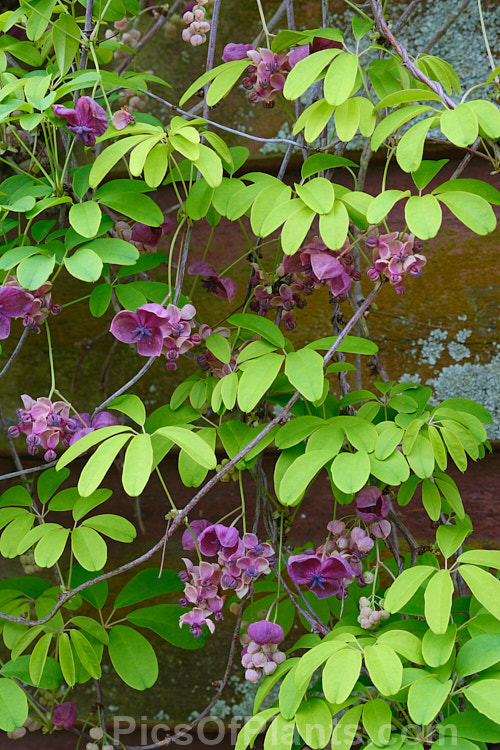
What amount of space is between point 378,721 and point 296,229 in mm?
508

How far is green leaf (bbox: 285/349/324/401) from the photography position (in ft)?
2.41

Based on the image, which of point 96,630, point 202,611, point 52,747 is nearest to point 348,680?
point 202,611

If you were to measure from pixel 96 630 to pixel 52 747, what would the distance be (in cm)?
48

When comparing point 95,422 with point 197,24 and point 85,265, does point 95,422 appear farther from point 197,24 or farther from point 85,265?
point 197,24

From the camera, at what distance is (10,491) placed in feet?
3.14

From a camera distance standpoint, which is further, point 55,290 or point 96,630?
point 55,290

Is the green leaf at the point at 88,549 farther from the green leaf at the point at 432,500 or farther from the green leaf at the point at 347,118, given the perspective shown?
the green leaf at the point at 347,118

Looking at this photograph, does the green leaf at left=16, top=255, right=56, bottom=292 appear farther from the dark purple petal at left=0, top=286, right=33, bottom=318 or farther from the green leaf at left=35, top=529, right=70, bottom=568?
the green leaf at left=35, top=529, right=70, bottom=568

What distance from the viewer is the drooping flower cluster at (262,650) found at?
81 cm

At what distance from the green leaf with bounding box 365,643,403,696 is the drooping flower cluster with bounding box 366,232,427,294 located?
370 mm

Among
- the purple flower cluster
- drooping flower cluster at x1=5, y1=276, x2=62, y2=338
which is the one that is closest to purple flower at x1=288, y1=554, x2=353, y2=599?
the purple flower cluster

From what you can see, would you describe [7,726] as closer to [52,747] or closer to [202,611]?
[202,611]

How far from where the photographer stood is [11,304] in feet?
2.66

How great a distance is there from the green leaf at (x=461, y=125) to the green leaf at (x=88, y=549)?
1.92 ft
